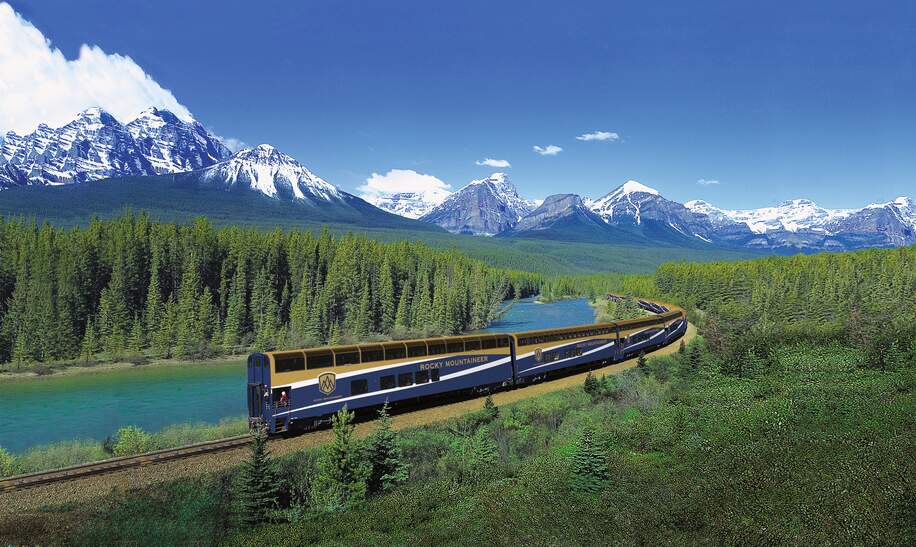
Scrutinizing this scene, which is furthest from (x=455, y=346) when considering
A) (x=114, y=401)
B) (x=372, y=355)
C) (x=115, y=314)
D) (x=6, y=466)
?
(x=115, y=314)

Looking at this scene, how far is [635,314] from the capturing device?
10162cm

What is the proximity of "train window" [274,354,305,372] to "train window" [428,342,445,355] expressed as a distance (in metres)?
8.49

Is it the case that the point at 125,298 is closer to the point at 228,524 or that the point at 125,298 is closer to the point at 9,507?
the point at 9,507

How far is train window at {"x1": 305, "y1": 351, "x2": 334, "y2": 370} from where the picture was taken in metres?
26.9

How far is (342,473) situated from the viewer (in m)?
20.4

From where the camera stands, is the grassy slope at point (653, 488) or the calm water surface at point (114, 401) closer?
the grassy slope at point (653, 488)

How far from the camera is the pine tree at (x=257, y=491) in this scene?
59.7 ft

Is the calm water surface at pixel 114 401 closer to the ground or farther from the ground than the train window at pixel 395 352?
closer to the ground

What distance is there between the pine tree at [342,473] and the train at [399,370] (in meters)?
6.01

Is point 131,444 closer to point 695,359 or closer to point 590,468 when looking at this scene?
point 590,468

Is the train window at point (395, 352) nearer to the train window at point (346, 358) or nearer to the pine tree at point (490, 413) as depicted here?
the train window at point (346, 358)

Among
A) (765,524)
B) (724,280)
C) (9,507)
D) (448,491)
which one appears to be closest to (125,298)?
(9,507)

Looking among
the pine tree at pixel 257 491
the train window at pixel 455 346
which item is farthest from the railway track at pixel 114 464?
the train window at pixel 455 346

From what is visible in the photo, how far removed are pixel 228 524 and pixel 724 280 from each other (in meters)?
123
